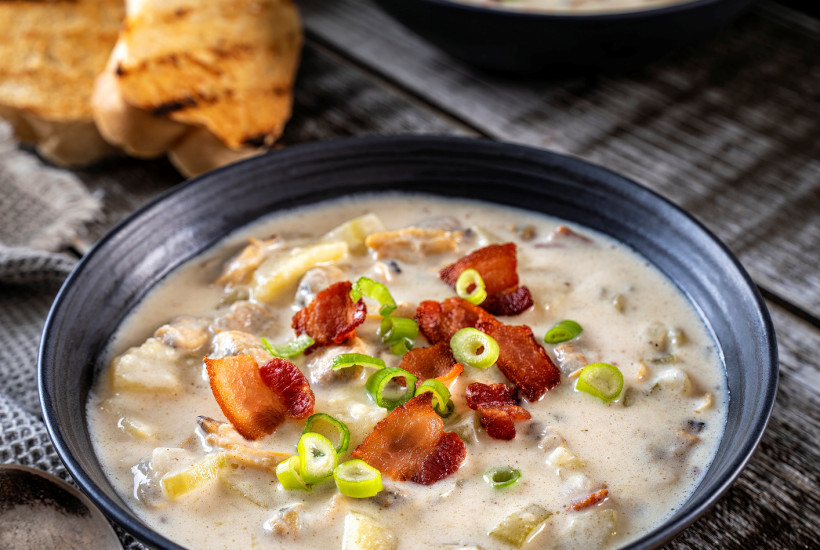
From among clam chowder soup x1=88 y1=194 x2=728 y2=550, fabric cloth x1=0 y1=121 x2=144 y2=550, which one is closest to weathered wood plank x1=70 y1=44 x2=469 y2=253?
fabric cloth x1=0 y1=121 x2=144 y2=550

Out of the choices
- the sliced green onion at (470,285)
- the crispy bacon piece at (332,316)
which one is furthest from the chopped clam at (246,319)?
the sliced green onion at (470,285)

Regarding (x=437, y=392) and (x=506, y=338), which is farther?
(x=506, y=338)

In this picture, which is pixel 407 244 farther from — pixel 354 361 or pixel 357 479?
pixel 357 479

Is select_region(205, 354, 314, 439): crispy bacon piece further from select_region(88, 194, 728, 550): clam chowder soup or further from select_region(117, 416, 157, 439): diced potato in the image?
select_region(117, 416, 157, 439): diced potato

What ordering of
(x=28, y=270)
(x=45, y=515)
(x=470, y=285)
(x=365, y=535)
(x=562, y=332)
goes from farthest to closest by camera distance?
(x=28, y=270), (x=470, y=285), (x=562, y=332), (x=45, y=515), (x=365, y=535)

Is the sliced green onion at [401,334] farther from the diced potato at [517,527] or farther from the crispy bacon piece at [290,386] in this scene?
the diced potato at [517,527]

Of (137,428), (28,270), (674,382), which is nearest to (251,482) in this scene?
(137,428)
